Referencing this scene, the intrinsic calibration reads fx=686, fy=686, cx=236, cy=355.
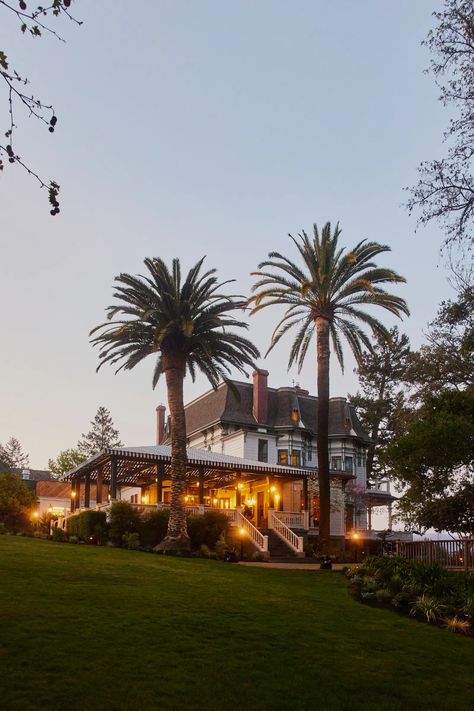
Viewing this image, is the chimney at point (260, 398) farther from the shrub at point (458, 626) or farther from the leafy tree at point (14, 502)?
the shrub at point (458, 626)

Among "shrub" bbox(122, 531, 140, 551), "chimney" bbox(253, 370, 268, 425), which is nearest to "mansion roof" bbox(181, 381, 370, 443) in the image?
"chimney" bbox(253, 370, 268, 425)

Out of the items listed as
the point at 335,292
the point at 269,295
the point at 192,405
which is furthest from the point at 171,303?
the point at 192,405

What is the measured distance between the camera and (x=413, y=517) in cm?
2456

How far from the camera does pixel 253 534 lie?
33.7m

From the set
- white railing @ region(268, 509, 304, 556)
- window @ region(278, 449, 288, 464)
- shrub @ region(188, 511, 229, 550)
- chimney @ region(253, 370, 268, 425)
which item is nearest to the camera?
shrub @ region(188, 511, 229, 550)

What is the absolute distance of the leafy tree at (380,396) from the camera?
71.0 metres

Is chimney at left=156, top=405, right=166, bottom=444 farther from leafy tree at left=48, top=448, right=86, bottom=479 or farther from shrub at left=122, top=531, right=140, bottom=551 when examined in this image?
shrub at left=122, top=531, right=140, bottom=551

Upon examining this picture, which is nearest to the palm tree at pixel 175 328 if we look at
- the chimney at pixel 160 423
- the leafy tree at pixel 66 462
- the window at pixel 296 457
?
the window at pixel 296 457

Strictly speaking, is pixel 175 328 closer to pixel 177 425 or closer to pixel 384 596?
pixel 177 425

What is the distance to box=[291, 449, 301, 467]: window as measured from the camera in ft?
185

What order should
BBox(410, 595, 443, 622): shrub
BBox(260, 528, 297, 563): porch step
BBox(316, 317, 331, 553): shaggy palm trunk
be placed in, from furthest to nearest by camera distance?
BBox(316, 317, 331, 553): shaggy palm trunk
BBox(260, 528, 297, 563): porch step
BBox(410, 595, 443, 622): shrub

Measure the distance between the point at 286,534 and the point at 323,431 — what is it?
577 centimetres

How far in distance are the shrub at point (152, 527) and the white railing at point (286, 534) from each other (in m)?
6.84

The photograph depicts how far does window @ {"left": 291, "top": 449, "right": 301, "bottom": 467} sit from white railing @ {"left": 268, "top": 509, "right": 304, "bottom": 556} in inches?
767
